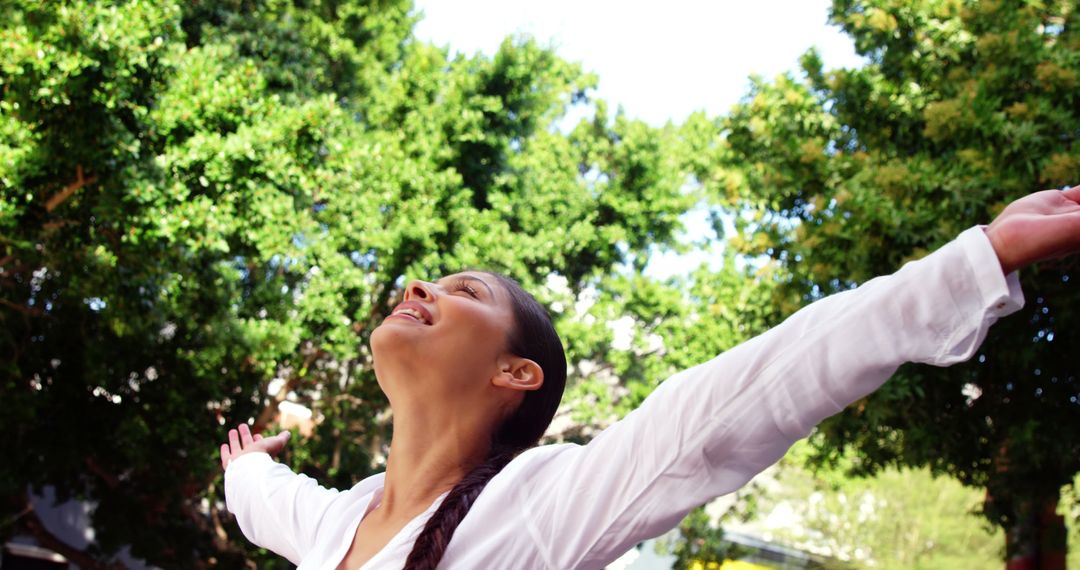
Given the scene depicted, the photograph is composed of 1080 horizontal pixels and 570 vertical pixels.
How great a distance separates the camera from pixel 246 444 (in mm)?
→ 2383

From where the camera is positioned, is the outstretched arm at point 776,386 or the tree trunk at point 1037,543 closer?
the outstretched arm at point 776,386

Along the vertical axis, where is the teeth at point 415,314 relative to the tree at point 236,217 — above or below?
below

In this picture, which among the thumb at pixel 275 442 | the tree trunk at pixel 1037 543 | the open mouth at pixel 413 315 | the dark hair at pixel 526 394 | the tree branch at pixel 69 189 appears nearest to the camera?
the dark hair at pixel 526 394

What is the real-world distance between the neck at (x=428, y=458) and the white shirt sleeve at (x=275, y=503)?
0.24 meters

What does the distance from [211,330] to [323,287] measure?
1326 millimetres

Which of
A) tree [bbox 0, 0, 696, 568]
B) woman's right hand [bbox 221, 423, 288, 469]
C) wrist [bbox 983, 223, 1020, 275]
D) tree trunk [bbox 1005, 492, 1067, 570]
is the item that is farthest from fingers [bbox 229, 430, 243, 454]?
tree trunk [bbox 1005, 492, 1067, 570]

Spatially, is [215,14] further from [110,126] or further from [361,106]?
[110,126]

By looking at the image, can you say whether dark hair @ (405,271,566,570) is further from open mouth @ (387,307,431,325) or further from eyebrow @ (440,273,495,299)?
open mouth @ (387,307,431,325)

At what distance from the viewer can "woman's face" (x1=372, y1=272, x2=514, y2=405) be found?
1773 mm

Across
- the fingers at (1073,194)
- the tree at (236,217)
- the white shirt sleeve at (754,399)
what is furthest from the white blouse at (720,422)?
the tree at (236,217)

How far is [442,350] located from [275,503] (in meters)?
0.57

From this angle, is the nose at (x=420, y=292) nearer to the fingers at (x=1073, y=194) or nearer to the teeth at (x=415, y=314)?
the teeth at (x=415, y=314)

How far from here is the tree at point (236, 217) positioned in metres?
8.22

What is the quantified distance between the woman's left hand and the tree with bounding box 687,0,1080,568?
5995mm
